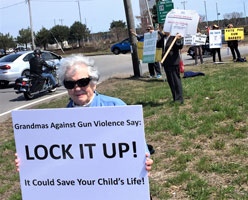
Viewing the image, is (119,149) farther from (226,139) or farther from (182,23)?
(182,23)

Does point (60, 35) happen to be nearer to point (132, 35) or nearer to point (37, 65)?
point (132, 35)

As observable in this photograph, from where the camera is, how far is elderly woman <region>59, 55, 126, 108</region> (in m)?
2.66

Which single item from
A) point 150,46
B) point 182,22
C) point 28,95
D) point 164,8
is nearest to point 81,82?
point 182,22

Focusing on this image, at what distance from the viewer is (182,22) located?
303 inches

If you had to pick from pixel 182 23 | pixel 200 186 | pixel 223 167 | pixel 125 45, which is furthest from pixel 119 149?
pixel 125 45

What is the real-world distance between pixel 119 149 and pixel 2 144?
479 centimetres

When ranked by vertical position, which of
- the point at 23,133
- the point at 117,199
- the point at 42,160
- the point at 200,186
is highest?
the point at 23,133

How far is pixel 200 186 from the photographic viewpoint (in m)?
3.90

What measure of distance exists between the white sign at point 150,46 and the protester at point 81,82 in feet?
31.2

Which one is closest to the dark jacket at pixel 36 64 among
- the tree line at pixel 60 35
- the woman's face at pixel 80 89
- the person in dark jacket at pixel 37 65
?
the person in dark jacket at pixel 37 65

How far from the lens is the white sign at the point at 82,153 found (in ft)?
7.77

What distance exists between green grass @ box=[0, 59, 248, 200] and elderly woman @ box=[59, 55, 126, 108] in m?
1.66

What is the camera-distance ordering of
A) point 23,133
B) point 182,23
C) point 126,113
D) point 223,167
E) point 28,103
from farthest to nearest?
point 28,103
point 182,23
point 223,167
point 23,133
point 126,113

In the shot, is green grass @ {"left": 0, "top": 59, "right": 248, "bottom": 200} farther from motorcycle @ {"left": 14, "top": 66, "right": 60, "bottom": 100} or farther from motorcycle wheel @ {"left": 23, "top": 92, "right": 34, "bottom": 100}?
motorcycle wheel @ {"left": 23, "top": 92, "right": 34, "bottom": 100}
